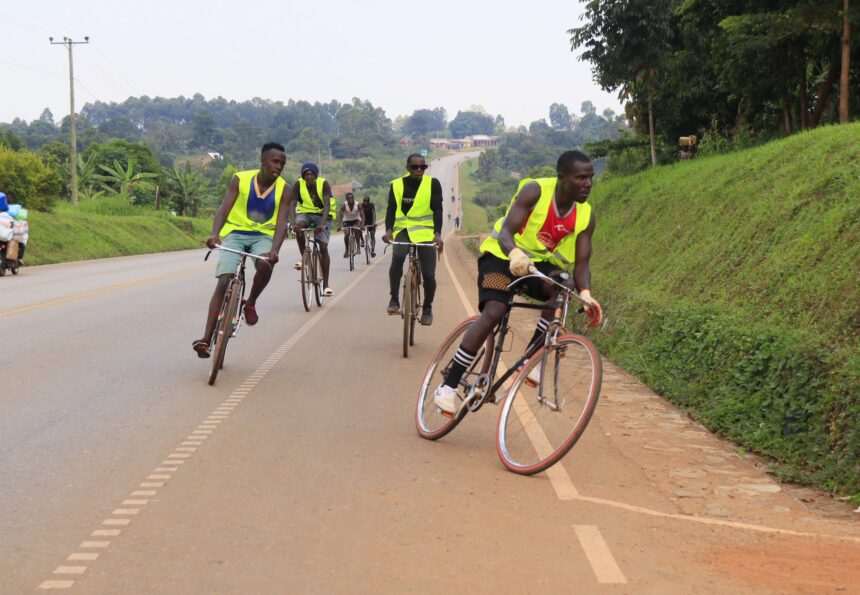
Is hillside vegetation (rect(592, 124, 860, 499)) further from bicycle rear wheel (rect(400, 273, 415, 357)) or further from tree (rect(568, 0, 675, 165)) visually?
tree (rect(568, 0, 675, 165))

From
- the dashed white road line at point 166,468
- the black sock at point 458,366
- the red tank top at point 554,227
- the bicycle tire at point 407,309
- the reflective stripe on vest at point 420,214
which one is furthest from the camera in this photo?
the reflective stripe on vest at point 420,214

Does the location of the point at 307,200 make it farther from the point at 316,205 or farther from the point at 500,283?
the point at 500,283

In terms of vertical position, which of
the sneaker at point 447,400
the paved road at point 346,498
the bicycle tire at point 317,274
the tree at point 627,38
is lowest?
the paved road at point 346,498

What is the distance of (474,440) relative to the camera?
677 cm

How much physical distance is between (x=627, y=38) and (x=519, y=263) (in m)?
20.7

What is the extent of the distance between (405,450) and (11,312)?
930 centimetres

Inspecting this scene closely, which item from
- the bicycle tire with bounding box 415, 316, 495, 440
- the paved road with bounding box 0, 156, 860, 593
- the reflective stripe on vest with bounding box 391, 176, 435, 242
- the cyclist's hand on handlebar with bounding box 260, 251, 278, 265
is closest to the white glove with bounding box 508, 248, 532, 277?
the bicycle tire with bounding box 415, 316, 495, 440

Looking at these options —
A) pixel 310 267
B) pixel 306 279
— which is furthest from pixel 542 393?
pixel 310 267

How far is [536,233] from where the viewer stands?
621 cm

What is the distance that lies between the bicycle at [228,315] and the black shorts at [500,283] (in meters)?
3.11

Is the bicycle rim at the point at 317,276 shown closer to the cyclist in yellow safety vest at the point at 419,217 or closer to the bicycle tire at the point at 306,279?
the bicycle tire at the point at 306,279

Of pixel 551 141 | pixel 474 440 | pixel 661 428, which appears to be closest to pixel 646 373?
pixel 661 428

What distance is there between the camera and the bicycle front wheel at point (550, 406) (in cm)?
555

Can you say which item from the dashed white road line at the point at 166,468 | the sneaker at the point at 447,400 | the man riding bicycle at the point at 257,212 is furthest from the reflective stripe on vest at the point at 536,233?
the man riding bicycle at the point at 257,212
